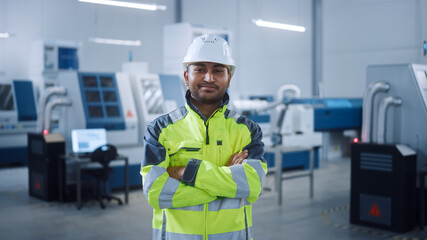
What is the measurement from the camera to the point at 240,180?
2104 millimetres

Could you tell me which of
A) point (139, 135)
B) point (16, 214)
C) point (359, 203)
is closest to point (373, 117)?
point (359, 203)

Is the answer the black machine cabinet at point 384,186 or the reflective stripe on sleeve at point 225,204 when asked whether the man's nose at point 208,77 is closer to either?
the reflective stripe on sleeve at point 225,204

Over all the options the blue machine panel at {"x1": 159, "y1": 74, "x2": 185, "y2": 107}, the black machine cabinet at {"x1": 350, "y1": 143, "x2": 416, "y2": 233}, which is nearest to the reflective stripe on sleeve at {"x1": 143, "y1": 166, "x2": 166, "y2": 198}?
the black machine cabinet at {"x1": 350, "y1": 143, "x2": 416, "y2": 233}

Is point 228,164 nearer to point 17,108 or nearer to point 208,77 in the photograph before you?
point 208,77

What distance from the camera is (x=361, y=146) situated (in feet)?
18.8

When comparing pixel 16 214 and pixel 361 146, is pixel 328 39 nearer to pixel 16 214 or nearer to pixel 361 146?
pixel 361 146

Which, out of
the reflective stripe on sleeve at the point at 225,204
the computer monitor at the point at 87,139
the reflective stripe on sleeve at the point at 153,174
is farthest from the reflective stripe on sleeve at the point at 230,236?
the computer monitor at the point at 87,139

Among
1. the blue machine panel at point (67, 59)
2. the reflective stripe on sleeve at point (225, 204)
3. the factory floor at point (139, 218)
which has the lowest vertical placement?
the factory floor at point (139, 218)

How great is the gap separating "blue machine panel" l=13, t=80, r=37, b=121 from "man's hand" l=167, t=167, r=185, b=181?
29.8ft

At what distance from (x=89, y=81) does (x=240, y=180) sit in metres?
6.21

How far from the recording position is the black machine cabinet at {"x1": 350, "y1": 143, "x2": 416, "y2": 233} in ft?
17.9

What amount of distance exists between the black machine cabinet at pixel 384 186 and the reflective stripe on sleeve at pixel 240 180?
12.6 ft

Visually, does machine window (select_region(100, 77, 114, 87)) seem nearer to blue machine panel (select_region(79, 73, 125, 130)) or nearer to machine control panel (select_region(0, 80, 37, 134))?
blue machine panel (select_region(79, 73, 125, 130))

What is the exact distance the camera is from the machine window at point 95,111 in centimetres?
764
